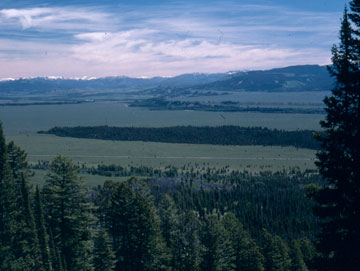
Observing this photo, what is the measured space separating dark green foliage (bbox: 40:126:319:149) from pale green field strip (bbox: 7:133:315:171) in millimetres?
5902

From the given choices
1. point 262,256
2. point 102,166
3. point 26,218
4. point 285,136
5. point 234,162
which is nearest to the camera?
point 26,218

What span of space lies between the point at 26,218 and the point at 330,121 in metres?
13.0

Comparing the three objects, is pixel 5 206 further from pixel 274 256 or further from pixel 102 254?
pixel 274 256

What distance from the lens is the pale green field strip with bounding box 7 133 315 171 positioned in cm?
7712

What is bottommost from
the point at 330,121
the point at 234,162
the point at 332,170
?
the point at 234,162

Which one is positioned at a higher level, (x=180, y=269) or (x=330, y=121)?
(x=330, y=121)

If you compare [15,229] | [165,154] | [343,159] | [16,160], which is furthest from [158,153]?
[343,159]

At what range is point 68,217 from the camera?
17422 millimetres

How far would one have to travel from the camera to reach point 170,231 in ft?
76.7

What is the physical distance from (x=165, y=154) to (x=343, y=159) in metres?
→ 78.7

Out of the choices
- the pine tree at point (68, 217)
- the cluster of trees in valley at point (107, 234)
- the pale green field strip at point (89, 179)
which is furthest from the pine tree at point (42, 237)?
the pale green field strip at point (89, 179)

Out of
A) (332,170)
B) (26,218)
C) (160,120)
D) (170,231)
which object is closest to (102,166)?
(170,231)

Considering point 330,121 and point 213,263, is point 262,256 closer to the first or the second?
point 213,263

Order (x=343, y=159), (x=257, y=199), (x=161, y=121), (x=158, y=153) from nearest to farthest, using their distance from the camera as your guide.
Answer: (x=343, y=159), (x=257, y=199), (x=158, y=153), (x=161, y=121)
